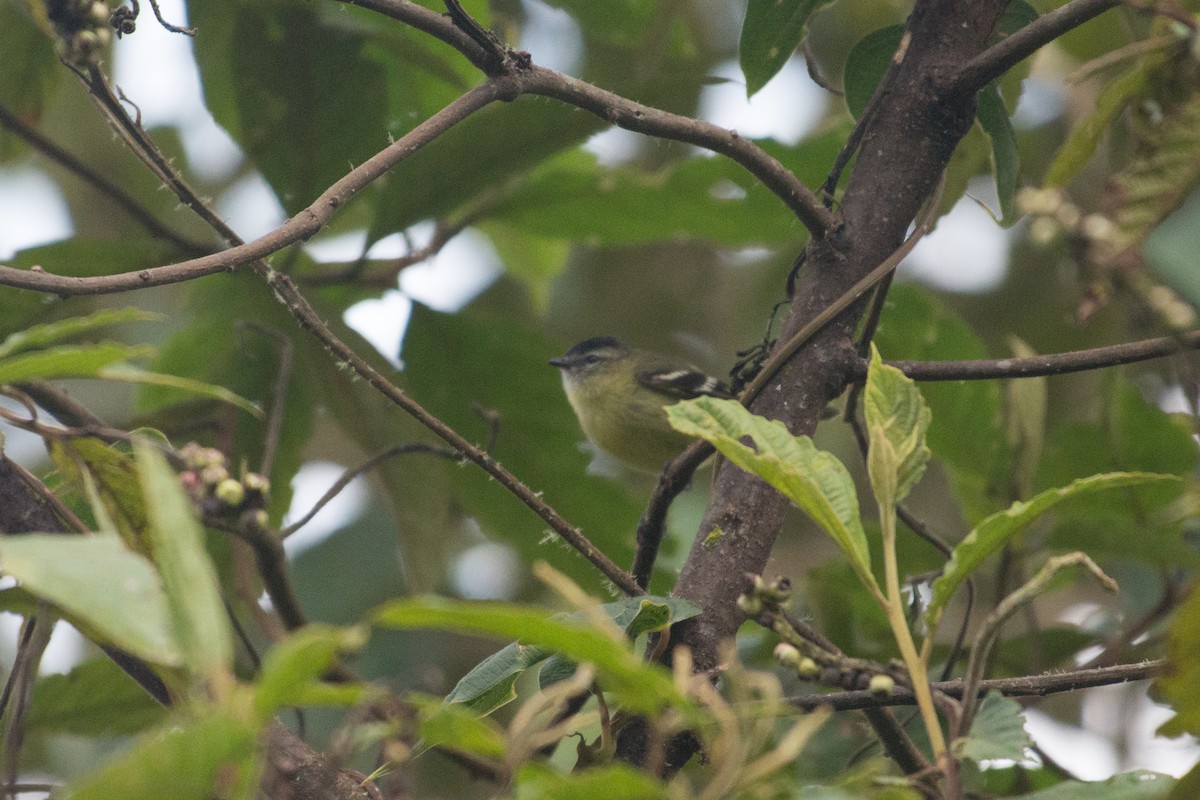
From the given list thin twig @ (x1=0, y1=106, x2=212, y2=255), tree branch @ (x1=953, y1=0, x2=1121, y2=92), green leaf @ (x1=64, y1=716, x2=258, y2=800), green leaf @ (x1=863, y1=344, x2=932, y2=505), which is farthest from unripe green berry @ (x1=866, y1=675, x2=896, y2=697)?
thin twig @ (x1=0, y1=106, x2=212, y2=255)

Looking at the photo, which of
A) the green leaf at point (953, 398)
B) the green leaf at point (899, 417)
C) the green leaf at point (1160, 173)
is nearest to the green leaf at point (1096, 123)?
the green leaf at point (1160, 173)

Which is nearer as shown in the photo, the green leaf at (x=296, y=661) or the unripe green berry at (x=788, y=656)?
the green leaf at (x=296, y=661)

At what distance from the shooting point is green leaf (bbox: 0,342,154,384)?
3.29ft

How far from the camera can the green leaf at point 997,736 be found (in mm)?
1004

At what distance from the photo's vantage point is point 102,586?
779 mm

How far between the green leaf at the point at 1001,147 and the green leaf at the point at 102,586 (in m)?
1.53

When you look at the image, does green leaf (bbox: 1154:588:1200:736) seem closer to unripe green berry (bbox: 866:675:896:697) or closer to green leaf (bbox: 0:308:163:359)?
unripe green berry (bbox: 866:675:896:697)

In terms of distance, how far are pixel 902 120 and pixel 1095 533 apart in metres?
1.12

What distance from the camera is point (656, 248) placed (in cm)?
593

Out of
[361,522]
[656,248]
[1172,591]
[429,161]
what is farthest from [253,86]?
[656,248]

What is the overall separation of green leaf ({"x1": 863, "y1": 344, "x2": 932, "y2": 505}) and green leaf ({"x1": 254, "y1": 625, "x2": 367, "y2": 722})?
2.04ft

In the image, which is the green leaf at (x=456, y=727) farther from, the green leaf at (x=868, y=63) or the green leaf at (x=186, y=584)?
the green leaf at (x=868, y=63)

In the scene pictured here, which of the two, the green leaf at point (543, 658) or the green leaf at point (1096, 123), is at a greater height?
the green leaf at point (1096, 123)

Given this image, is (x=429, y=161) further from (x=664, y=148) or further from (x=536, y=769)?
(x=664, y=148)
